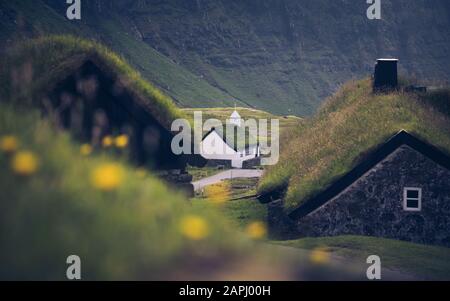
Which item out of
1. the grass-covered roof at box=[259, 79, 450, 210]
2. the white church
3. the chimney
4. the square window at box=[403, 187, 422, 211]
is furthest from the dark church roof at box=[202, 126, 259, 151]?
the square window at box=[403, 187, 422, 211]

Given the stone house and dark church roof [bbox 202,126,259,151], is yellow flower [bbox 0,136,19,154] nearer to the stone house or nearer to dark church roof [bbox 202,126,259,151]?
the stone house

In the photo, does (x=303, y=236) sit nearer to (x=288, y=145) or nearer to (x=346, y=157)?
(x=346, y=157)

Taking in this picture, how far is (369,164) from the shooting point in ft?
86.9

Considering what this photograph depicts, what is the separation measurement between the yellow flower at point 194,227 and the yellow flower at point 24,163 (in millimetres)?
1406

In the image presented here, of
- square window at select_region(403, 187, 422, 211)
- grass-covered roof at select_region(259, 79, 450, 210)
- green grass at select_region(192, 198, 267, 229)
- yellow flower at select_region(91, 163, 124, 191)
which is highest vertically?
grass-covered roof at select_region(259, 79, 450, 210)

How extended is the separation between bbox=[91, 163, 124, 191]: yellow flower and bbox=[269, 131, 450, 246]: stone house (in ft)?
63.5

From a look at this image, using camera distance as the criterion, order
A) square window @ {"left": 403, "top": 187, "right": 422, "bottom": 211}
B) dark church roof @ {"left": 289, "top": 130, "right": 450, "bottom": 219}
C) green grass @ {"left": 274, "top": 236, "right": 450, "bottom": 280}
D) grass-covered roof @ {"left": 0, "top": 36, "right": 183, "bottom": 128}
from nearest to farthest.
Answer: grass-covered roof @ {"left": 0, "top": 36, "right": 183, "bottom": 128}, green grass @ {"left": 274, "top": 236, "right": 450, "bottom": 280}, dark church roof @ {"left": 289, "top": 130, "right": 450, "bottom": 219}, square window @ {"left": 403, "top": 187, "right": 422, "bottom": 211}

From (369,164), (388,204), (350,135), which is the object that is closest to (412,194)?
(388,204)

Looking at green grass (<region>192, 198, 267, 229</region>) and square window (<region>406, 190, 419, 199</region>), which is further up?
square window (<region>406, 190, 419, 199</region>)

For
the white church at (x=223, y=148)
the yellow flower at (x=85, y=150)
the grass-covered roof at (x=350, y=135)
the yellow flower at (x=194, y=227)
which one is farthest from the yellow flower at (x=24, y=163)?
the white church at (x=223, y=148)

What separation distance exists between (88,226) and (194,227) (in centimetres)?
101

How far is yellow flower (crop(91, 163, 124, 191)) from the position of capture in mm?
6949
